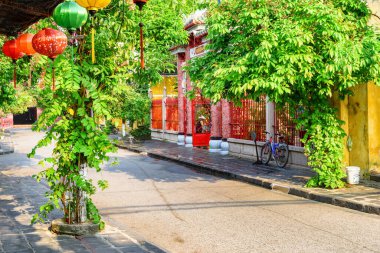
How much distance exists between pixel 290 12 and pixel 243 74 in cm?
181

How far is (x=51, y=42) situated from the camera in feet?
24.5

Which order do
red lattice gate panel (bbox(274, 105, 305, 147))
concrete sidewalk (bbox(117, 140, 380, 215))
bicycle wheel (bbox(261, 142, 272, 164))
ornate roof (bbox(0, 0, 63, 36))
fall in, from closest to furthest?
ornate roof (bbox(0, 0, 63, 36))
concrete sidewalk (bbox(117, 140, 380, 215))
red lattice gate panel (bbox(274, 105, 305, 147))
bicycle wheel (bbox(261, 142, 272, 164))

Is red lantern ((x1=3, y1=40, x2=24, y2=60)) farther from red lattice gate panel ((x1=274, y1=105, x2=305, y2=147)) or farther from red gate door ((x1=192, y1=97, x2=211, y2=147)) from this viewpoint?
red gate door ((x1=192, y1=97, x2=211, y2=147))

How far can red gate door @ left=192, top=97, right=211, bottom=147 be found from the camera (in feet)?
75.7

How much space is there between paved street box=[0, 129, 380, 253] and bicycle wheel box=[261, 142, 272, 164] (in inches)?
117

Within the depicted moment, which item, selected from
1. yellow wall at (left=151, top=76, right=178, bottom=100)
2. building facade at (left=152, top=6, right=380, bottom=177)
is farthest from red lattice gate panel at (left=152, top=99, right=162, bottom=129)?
building facade at (left=152, top=6, right=380, bottom=177)

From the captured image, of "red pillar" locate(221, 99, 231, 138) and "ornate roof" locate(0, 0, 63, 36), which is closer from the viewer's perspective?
"ornate roof" locate(0, 0, 63, 36)

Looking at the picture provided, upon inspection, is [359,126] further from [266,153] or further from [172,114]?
[172,114]

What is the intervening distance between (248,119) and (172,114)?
10065 millimetres

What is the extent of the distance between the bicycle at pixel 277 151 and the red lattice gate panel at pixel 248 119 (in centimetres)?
95

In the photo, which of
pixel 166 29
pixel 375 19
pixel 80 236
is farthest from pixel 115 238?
pixel 166 29

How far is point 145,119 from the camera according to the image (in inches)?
1272

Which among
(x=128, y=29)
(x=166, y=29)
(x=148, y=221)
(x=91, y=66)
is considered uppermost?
(x=166, y=29)

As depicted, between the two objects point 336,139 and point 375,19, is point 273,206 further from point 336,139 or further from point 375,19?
→ point 375,19
